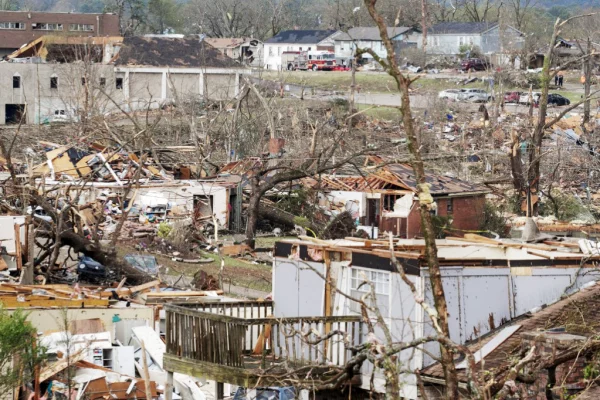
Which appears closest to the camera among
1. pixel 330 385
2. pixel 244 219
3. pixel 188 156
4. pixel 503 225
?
pixel 330 385

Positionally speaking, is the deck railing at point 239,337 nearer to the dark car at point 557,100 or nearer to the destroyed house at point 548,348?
the destroyed house at point 548,348

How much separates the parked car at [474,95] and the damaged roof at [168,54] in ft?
34.7

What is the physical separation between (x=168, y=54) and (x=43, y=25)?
74.5 feet

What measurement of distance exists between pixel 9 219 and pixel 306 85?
40293mm

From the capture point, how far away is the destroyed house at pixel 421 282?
10469 millimetres

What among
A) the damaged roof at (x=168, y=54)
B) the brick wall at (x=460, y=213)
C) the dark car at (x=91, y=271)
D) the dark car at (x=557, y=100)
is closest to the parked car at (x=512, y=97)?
the dark car at (x=557, y=100)

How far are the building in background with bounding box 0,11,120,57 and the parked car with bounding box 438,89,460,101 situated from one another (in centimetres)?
2581

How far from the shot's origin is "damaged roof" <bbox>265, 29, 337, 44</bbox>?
78.8 meters

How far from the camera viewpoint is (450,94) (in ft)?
173

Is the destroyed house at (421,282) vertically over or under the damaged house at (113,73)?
under

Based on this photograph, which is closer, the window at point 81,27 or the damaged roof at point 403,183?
the damaged roof at point 403,183

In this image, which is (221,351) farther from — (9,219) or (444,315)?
(9,219)

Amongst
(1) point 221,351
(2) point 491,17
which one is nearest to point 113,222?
(1) point 221,351

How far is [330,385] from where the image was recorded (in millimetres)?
8375
